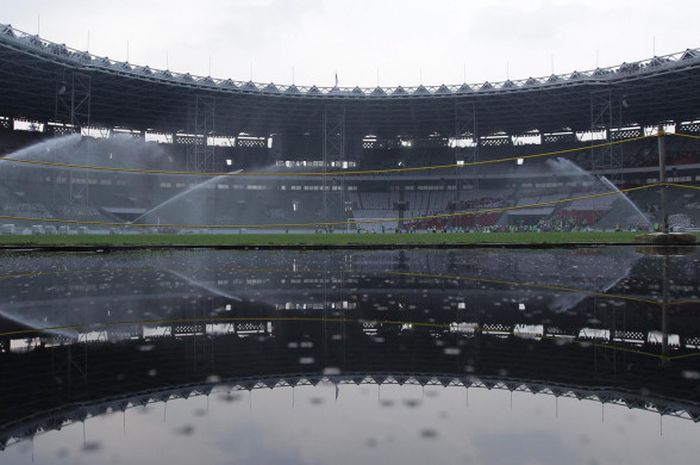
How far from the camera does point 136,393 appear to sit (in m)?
3.64

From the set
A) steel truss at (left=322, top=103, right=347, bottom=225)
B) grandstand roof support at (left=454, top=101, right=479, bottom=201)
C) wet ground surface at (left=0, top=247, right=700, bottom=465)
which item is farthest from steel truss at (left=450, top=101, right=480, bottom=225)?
wet ground surface at (left=0, top=247, right=700, bottom=465)

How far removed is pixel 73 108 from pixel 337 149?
93.5ft

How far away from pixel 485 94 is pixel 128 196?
48.2 m

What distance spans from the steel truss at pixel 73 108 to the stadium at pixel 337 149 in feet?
1.01

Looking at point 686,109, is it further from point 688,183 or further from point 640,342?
point 640,342

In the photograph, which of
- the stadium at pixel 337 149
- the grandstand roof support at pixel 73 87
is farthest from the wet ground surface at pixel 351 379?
the grandstand roof support at pixel 73 87

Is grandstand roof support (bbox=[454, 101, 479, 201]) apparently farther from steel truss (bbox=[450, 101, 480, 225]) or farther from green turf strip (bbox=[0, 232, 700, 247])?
green turf strip (bbox=[0, 232, 700, 247])

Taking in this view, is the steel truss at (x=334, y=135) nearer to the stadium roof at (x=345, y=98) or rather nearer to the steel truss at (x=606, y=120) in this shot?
the stadium roof at (x=345, y=98)

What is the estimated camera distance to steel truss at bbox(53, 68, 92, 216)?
43259mm

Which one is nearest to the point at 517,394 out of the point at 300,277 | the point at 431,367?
the point at 431,367

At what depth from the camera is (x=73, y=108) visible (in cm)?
4338

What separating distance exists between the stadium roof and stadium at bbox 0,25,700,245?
225 millimetres

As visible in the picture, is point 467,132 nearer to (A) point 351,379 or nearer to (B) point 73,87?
(B) point 73,87

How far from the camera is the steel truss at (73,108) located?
43.3m
